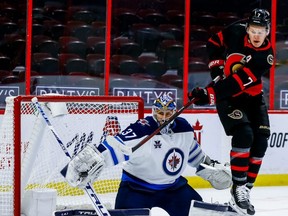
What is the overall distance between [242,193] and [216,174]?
0.60ft

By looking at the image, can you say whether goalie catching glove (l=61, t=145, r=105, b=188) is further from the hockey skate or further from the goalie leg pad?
the hockey skate

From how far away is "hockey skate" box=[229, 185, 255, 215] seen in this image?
469 cm

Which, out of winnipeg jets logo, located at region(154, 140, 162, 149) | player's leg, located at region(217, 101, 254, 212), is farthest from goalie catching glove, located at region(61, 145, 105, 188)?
player's leg, located at region(217, 101, 254, 212)

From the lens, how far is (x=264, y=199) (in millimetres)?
6715

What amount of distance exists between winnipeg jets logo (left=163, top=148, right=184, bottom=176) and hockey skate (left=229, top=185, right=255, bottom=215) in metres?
0.35

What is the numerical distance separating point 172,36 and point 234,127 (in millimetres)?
2937

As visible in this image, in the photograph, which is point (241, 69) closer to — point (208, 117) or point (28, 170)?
point (28, 170)

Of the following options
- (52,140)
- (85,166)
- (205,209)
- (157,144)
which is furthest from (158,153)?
(52,140)

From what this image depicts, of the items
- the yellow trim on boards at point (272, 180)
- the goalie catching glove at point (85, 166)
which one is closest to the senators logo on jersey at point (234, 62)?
the goalie catching glove at point (85, 166)

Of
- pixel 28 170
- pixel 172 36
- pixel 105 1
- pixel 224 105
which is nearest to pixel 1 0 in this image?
pixel 105 1

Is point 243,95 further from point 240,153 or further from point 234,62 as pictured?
point 240,153

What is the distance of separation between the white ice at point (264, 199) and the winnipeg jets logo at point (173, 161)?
112 centimetres

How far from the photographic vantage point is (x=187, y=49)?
7648 mm

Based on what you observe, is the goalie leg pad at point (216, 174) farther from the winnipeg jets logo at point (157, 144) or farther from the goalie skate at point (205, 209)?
the winnipeg jets logo at point (157, 144)
